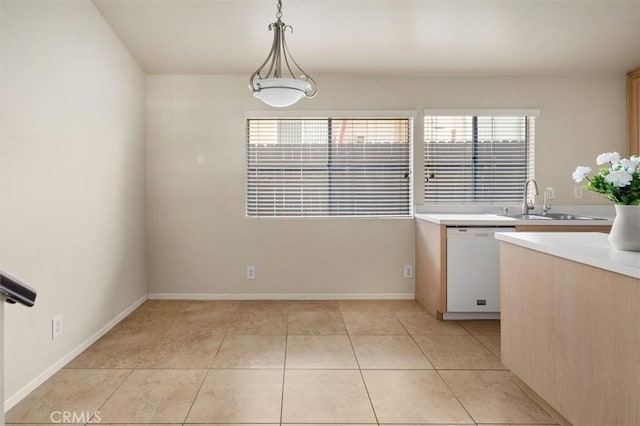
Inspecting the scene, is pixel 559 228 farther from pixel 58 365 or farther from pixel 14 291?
pixel 58 365

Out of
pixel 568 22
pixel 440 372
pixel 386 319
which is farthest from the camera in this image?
pixel 386 319

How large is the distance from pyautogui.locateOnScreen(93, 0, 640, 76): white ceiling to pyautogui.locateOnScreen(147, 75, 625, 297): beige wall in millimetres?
185

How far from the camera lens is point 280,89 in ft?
6.37

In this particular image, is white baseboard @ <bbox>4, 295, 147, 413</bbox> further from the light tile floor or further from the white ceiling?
the white ceiling

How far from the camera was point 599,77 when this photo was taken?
3.82m

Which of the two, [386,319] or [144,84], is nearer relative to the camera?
[386,319]

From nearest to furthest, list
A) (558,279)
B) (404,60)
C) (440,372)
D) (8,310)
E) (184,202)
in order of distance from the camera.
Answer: (558,279)
(8,310)
(440,372)
(404,60)
(184,202)

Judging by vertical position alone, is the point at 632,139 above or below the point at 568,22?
below

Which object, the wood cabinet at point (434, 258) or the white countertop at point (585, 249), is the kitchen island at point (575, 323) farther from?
the wood cabinet at point (434, 258)

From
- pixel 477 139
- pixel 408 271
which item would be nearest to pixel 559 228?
pixel 477 139

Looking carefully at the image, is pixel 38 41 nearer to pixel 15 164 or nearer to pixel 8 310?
pixel 15 164

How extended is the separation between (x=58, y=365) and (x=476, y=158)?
393 cm

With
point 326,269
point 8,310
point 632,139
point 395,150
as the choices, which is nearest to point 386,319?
point 326,269

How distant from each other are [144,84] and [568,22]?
3886mm
